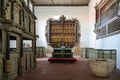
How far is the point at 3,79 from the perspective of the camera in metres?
4.16

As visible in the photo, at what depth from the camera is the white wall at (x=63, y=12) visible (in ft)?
54.3

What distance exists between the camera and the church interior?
15.2ft

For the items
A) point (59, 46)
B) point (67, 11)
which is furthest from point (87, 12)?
point (59, 46)

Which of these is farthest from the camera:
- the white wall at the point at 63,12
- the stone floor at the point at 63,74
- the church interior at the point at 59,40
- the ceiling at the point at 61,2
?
the white wall at the point at 63,12

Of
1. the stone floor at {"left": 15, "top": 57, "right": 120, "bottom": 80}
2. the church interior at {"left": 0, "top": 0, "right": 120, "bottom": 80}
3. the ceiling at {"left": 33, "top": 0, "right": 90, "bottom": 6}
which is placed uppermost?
the ceiling at {"left": 33, "top": 0, "right": 90, "bottom": 6}

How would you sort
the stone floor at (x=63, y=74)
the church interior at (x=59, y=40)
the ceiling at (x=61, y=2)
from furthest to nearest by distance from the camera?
the ceiling at (x=61, y=2) < the stone floor at (x=63, y=74) < the church interior at (x=59, y=40)

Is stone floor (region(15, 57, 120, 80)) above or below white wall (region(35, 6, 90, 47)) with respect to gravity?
below

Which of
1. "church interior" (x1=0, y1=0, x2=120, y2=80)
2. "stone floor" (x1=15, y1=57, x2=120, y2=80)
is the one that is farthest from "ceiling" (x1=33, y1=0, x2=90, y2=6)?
"stone floor" (x1=15, y1=57, x2=120, y2=80)

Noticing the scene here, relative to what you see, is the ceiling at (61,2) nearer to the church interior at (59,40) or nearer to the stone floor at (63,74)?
the church interior at (59,40)

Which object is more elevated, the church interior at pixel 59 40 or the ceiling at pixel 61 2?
the ceiling at pixel 61 2

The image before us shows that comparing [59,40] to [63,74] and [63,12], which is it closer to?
[63,12]

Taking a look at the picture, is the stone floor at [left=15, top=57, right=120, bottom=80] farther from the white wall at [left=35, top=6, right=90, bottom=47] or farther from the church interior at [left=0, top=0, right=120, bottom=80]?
the white wall at [left=35, top=6, right=90, bottom=47]

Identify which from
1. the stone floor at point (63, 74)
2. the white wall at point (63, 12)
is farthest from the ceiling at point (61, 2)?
the stone floor at point (63, 74)

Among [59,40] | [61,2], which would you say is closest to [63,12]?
[61,2]
